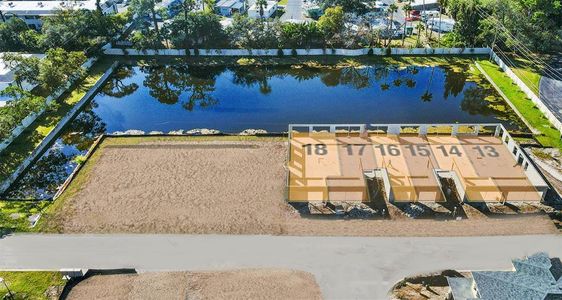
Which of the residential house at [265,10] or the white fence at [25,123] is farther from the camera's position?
the residential house at [265,10]

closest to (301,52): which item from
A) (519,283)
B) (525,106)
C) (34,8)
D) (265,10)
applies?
(265,10)

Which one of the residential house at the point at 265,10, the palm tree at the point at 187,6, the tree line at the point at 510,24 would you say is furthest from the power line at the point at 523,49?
the palm tree at the point at 187,6

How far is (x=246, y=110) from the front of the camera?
54875mm

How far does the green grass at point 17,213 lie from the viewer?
35.8m

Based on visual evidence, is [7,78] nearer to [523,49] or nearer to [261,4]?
[261,4]

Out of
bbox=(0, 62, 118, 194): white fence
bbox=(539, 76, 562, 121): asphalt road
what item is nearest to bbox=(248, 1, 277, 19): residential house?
bbox=(0, 62, 118, 194): white fence

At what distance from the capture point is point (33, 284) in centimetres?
3069

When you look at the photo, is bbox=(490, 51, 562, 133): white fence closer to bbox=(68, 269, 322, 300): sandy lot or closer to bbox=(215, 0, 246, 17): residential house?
bbox=(68, 269, 322, 300): sandy lot

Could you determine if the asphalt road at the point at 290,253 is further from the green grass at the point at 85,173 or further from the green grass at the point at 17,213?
the green grass at the point at 85,173

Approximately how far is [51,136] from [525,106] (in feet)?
180

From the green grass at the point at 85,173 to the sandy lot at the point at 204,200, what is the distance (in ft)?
0.53

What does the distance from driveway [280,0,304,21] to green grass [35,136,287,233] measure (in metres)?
41.9

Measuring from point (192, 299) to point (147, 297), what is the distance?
10.1ft

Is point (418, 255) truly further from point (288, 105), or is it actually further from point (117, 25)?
point (117, 25)
